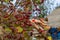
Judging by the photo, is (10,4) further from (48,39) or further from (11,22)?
(48,39)

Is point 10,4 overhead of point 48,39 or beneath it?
overhead

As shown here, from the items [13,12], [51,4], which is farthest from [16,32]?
[51,4]

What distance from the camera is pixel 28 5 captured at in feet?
7.91

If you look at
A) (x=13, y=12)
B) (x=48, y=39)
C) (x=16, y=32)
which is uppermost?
(x=13, y=12)

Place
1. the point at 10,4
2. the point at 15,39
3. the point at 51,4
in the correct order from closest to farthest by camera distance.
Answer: the point at 15,39 < the point at 10,4 < the point at 51,4

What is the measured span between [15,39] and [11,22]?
7.2 inches

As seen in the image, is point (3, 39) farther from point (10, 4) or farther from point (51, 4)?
point (51, 4)

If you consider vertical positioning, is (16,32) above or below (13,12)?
below

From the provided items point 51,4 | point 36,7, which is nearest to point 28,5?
point 36,7

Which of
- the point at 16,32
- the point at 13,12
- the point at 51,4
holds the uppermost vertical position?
the point at 13,12

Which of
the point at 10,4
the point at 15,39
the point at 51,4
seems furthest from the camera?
the point at 51,4

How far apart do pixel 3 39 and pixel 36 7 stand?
521 millimetres

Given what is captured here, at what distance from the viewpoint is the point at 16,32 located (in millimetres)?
2242

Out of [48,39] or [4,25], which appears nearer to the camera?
[4,25]
